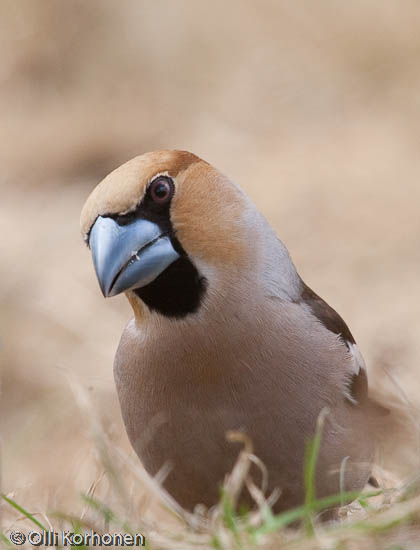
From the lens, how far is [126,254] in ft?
9.89

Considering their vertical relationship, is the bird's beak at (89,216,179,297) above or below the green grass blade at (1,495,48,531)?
above

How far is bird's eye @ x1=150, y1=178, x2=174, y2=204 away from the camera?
3.14m

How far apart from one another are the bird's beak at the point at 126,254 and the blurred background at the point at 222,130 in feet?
13.6

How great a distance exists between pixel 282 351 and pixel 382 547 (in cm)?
105

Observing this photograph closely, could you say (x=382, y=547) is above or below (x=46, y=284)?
above

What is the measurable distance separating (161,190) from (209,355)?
1.88 feet

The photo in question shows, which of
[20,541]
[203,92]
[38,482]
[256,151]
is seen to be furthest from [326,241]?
[20,541]

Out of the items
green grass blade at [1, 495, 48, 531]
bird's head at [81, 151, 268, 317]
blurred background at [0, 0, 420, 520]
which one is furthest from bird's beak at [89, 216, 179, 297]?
blurred background at [0, 0, 420, 520]

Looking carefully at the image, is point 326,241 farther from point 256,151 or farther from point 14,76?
point 14,76

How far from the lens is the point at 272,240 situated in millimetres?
3586

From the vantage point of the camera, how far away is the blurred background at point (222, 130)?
776 centimetres

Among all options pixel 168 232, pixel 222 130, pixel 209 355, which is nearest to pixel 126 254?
pixel 168 232

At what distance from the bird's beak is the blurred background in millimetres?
4139

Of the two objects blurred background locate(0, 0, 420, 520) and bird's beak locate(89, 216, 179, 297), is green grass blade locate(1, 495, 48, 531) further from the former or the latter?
blurred background locate(0, 0, 420, 520)
